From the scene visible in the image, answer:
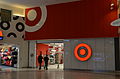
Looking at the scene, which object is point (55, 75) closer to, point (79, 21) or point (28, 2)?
point (79, 21)

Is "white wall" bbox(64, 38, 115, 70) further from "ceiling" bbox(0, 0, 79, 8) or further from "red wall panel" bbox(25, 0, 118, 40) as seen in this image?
"ceiling" bbox(0, 0, 79, 8)

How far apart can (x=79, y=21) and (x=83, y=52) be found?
2653 millimetres

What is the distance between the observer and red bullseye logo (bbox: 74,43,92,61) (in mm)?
16469

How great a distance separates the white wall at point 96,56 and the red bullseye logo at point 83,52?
0.88 feet

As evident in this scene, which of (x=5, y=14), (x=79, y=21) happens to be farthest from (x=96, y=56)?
(x=5, y=14)

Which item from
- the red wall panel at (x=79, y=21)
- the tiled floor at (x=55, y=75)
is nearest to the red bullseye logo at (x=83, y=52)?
the red wall panel at (x=79, y=21)

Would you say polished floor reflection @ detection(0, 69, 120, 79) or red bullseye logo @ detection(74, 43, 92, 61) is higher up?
red bullseye logo @ detection(74, 43, 92, 61)

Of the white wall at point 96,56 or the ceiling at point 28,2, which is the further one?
the ceiling at point 28,2

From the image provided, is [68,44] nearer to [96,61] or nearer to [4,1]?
[96,61]

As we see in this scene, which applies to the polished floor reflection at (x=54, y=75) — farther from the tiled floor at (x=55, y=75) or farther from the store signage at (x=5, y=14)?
the store signage at (x=5, y=14)

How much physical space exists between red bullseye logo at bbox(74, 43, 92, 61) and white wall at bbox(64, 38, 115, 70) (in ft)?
0.88

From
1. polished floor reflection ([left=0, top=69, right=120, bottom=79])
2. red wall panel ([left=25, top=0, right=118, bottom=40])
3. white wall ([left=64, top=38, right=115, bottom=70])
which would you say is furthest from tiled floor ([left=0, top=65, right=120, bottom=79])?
red wall panel ([left=25, top=0, right=118, bottom=40])

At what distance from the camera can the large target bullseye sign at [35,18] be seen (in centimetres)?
1892

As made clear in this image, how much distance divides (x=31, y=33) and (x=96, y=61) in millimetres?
7064
